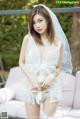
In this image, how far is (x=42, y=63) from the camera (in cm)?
243

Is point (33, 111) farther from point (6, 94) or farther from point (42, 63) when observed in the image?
point (6, 94)

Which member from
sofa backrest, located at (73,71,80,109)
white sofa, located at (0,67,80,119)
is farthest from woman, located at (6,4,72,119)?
sofa backrest, located at (73,71,80,109)

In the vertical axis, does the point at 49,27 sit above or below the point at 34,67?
above

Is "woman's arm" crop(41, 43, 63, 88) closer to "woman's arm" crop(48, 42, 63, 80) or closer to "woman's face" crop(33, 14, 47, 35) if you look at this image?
"woman's arm" crop(48, 42, 63, 80)

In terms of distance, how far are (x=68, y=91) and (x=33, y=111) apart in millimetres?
1481

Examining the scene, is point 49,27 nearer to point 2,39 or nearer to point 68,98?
point 68,98

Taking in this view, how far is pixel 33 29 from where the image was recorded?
250 cm

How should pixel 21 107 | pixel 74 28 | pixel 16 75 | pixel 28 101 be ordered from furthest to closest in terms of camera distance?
pixel 74 28 → pixel 16 75 → pixel 21 107 → pixel 28 101

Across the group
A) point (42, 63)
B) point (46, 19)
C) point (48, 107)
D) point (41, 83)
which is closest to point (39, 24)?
point (46, 19)

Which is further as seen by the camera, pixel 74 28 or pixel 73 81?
pixel 74 28

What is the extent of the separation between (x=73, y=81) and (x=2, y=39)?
5.23 m

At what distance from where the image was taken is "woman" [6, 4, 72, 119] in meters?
2.40

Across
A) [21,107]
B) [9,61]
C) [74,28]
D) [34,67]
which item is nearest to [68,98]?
[21,107]

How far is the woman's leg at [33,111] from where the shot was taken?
2.43m
